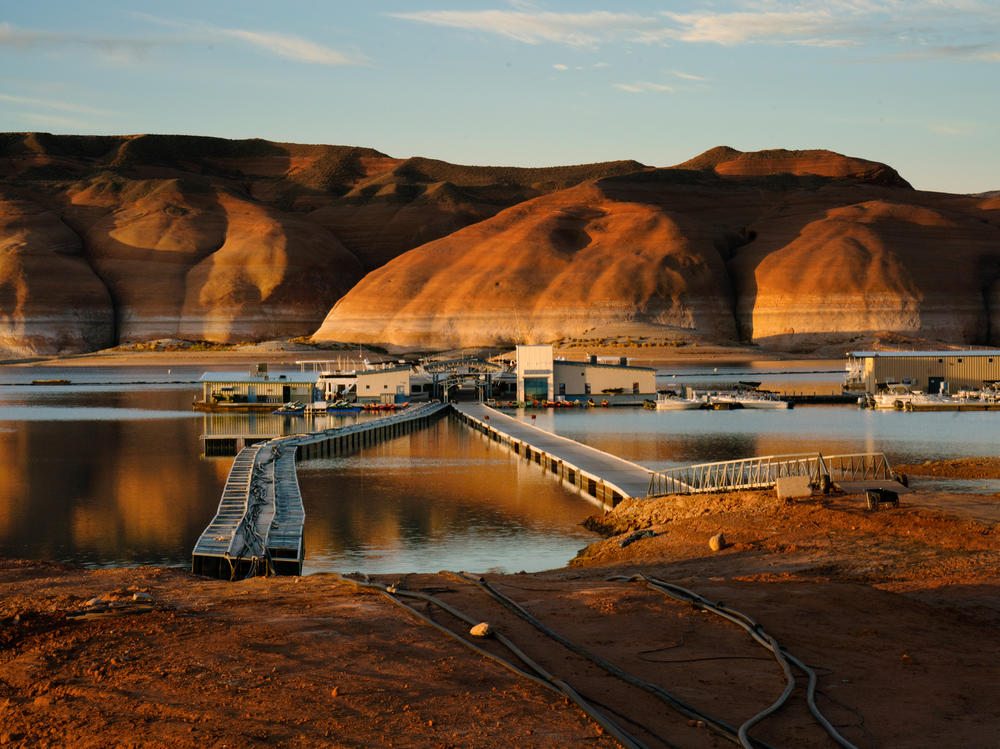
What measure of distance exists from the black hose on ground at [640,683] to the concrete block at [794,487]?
11.4m

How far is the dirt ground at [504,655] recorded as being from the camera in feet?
35.4

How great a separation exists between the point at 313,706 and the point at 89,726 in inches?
80.0

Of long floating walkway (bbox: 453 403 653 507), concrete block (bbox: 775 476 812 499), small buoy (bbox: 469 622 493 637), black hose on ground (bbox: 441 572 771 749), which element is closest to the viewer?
black hose on ground (bbox: 441 572 771 749)

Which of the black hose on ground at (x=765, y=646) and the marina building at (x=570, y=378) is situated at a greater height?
the black hose on ground at (x=765, y=646)

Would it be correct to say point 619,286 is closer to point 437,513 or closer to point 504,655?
point 437,513

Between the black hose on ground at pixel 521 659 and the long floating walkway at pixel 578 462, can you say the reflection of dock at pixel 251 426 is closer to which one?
the long floating walkway at pixel 578 462

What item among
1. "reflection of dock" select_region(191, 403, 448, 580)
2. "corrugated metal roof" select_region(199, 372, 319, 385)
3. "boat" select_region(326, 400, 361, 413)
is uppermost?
"corrugated metal roof" select_region(199, 372, 319, 385)

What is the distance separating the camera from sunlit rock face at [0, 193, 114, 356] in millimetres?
183750

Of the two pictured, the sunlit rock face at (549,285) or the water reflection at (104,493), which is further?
the sunlit rock face at (549,285)

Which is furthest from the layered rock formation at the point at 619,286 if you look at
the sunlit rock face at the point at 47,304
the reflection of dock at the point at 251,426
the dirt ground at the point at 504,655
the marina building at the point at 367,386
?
the dirt ground at the point at 504,655

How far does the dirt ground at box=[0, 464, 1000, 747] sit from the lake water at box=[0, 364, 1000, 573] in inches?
384

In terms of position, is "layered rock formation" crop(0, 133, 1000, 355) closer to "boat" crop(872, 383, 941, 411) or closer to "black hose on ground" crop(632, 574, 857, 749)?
"boat" crop(872, 383, 941, 411)

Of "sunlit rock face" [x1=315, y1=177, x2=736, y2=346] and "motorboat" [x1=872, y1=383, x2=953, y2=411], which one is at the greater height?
"sunlit rock face" [x1=315, y1=177, x2=736, y2=346]

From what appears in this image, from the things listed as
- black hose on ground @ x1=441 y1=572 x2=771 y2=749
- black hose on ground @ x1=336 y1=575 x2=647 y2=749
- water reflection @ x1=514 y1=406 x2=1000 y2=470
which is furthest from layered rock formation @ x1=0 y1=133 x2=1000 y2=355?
black hose on ground @ x1=441 y1=572 x2=771 y2=749
